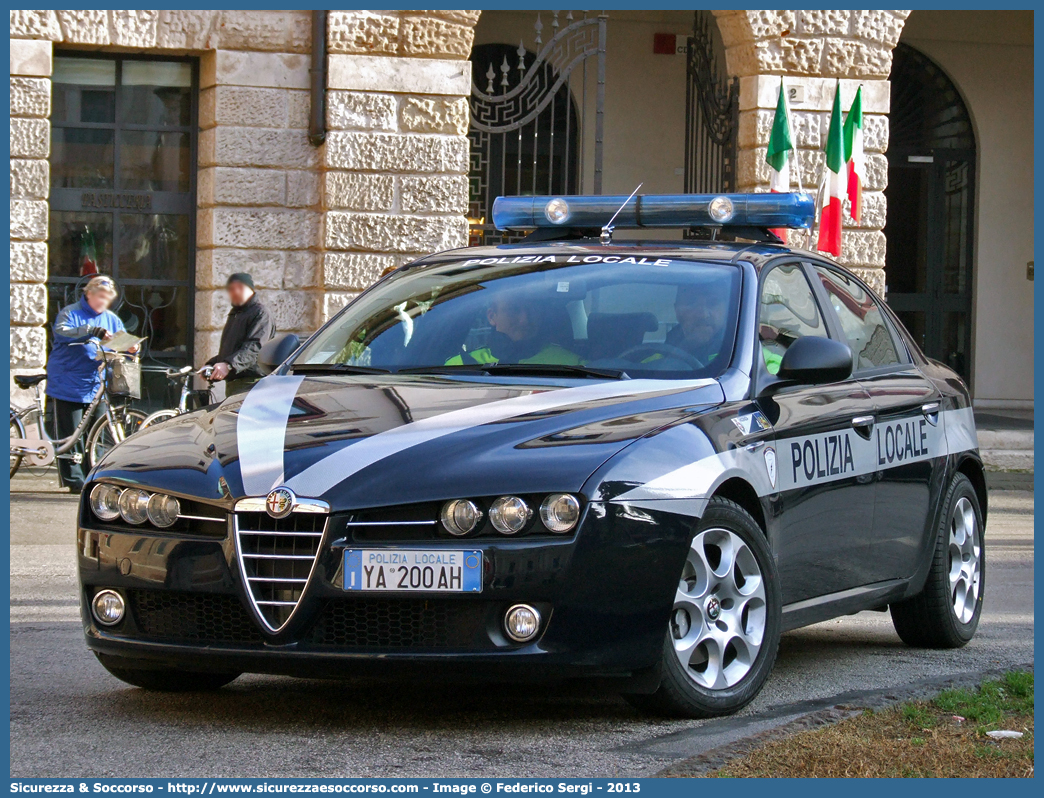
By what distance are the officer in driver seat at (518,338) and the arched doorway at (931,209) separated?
48.7ft

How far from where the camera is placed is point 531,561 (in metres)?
4.46

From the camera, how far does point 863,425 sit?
6.04 metres

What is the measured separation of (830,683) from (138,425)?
8143 mm

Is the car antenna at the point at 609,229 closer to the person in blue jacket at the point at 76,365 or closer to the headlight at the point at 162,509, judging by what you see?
the headlight at the point at 162,509

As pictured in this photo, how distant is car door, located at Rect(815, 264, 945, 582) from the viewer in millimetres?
6148

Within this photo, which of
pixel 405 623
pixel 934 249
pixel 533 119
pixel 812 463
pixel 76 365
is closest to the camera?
pixel 405 623

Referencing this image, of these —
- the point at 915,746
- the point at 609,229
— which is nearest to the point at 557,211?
the point at 609,229

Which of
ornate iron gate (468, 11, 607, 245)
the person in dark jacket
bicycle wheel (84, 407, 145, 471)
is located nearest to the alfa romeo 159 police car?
the person in dark jacket

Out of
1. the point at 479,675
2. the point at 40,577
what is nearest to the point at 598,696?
the point at 479,675

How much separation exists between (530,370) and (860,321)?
5.84ft

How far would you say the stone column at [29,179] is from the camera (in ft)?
45.9

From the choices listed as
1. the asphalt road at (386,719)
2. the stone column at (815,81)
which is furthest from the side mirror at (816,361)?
the stone column at (815,81)

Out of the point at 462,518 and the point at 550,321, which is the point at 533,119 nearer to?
the point at 550,321
